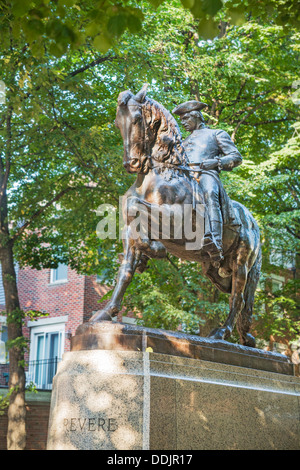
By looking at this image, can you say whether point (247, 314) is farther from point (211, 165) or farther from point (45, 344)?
point (45, 344)

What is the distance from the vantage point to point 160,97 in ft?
51.6

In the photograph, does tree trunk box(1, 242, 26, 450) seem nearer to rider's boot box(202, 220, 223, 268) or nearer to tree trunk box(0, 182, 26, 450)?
tree trunk box(0, 182, 26, 450)

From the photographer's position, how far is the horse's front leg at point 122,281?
20.2 ft

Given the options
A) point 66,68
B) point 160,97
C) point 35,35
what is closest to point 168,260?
point 160,97

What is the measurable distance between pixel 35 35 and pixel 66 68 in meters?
12.6

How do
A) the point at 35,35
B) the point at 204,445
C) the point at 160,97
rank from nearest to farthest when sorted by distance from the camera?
1. the point at 35,35
2. the point at 204,445
3. the point at 160,97

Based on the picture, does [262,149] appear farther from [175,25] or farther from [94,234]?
[94,234]

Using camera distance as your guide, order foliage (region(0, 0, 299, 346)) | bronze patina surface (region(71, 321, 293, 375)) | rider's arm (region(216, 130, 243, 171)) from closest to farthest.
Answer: bronze patina surface (region(71, 321, 293, 375)) → rider's arm (region(216, 130, 243, 171)) → foliage (region(0, 0, 299, 346))

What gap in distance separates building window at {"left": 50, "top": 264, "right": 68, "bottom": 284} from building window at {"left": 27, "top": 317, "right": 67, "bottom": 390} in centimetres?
173

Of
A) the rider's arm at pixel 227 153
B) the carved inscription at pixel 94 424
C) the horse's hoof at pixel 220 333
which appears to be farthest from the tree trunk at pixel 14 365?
the carved inscription at pixel 94 424

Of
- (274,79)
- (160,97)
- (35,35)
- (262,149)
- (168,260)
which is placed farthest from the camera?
(262,149)

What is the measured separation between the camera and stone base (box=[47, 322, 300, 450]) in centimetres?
535

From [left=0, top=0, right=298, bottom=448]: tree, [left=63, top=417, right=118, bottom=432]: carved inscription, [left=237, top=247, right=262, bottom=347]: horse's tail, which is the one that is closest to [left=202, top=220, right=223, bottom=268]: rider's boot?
[left=237, top=247, right=262, bottom=347]: horse's tail

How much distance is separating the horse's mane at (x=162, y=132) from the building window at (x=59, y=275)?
61.3ft
